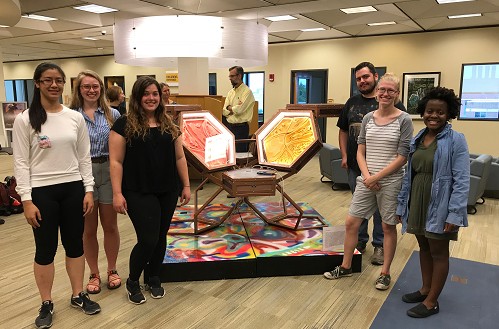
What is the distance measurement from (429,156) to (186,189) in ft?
4.89

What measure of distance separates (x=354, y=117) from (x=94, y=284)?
90.7 inches

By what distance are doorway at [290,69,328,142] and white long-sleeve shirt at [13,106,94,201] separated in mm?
8355

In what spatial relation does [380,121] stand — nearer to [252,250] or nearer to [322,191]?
[252,250]

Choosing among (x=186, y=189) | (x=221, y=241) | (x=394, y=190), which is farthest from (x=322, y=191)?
(x=186, y=189)

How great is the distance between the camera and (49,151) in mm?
2135

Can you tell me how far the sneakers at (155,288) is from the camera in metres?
2.70

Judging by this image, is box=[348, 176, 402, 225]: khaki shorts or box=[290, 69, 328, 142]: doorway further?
box=[290, 69, 328, 142]: doorway

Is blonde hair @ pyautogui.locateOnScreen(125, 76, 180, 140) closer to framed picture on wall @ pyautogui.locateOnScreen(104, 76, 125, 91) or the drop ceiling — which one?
the drop ceiling

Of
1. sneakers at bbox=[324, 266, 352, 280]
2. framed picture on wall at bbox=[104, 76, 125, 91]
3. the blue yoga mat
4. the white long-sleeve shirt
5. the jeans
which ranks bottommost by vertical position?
the blue yoga mat

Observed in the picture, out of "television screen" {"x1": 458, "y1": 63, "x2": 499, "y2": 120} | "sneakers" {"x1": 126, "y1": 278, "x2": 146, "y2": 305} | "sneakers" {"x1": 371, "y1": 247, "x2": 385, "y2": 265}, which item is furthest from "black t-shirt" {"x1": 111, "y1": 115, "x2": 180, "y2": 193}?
"television screen" {"x1": 458, "y1": 63, "x2": 499, "y2": 120}

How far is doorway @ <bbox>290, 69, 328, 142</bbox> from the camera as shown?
10102 millimetres

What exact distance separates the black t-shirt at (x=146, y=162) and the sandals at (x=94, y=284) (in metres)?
0.85

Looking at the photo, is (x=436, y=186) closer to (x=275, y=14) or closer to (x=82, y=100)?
(x=82, y=100)

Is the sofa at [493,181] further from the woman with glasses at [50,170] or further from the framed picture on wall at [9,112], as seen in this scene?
the framed picture on wall at [9,112]
